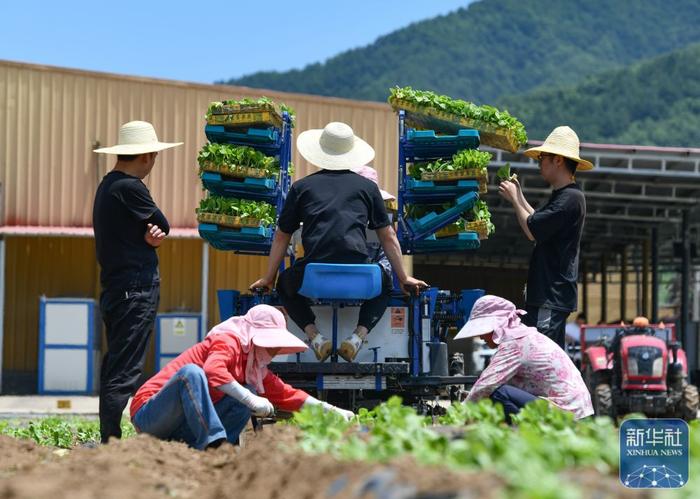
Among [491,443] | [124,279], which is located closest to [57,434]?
[124,279]

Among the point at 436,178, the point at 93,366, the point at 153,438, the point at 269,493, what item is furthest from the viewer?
the point at 93,366

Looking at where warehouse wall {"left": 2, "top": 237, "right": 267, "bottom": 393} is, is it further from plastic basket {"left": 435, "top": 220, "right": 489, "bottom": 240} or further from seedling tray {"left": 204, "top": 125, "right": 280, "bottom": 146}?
plastic basket {"left": 435, "top": 220, "right": 489, "bottom": 240}

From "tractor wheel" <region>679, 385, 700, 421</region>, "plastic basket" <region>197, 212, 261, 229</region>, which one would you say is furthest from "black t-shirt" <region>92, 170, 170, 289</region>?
"tractor wheel" <region>679, 385, 700, 421</region>

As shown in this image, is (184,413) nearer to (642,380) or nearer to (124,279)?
(124,279)

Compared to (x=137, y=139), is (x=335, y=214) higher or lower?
lower

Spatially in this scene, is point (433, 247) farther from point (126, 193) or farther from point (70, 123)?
point (70, 123)

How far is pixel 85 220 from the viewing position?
25.5 meters

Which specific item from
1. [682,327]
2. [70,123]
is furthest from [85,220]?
[682,327]

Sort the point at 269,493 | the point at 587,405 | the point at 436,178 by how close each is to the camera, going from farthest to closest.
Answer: the point at 436,178 < the point at 587,405 < the point at 269,493

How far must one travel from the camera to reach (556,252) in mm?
9977

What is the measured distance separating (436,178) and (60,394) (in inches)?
608

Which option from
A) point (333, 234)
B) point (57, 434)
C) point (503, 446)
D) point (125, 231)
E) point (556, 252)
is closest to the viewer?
point (503, 446)

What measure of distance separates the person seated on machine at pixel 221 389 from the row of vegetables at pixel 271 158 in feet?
11.1

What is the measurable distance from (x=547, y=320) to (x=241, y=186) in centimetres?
321
